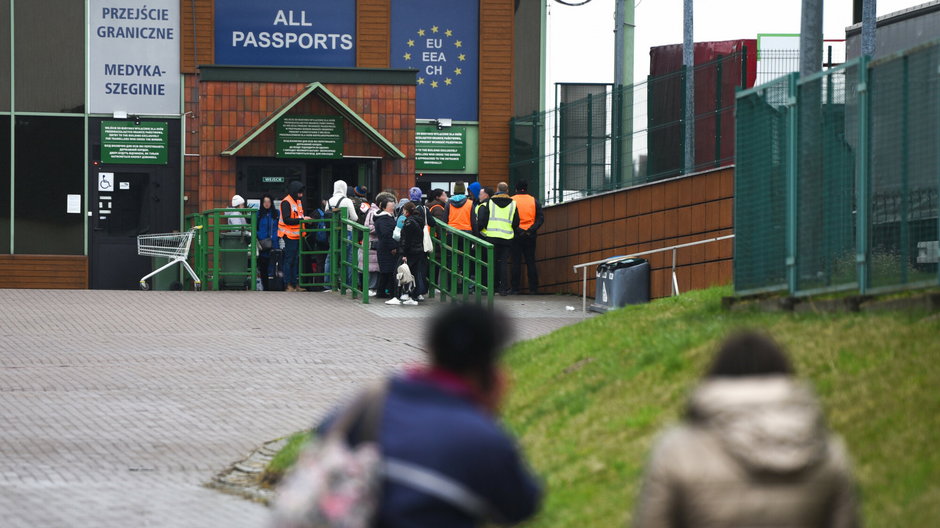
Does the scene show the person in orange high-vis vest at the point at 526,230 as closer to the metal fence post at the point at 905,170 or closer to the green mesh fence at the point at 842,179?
the green mesh fence at the point at 842,179

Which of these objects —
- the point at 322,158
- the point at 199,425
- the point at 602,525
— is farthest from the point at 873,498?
the point at 322,158

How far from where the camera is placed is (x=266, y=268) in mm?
23641

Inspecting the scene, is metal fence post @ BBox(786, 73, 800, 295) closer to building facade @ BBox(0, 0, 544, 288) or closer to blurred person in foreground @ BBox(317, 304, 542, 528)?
blurred person in foreground @ BBox(317, 304, 542, 528)

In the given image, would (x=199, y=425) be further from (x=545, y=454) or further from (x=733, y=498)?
(x=733, y=498)

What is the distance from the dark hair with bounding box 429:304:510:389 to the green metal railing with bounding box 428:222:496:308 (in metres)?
16.0

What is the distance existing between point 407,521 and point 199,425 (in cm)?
857

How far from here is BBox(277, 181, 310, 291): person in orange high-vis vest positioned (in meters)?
22.8

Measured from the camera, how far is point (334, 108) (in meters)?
26.9

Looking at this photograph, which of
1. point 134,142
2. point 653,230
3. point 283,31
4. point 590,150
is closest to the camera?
point 653,230

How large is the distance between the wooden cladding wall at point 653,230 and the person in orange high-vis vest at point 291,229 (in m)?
3.91

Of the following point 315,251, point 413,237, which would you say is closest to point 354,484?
point 413,237

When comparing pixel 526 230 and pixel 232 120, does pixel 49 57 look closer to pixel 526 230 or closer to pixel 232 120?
pixel 232 120

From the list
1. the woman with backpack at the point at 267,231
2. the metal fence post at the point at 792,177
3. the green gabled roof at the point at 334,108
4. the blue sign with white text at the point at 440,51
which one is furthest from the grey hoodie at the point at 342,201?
the metal fence post at the point at 792,177

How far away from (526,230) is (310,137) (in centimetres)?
568
